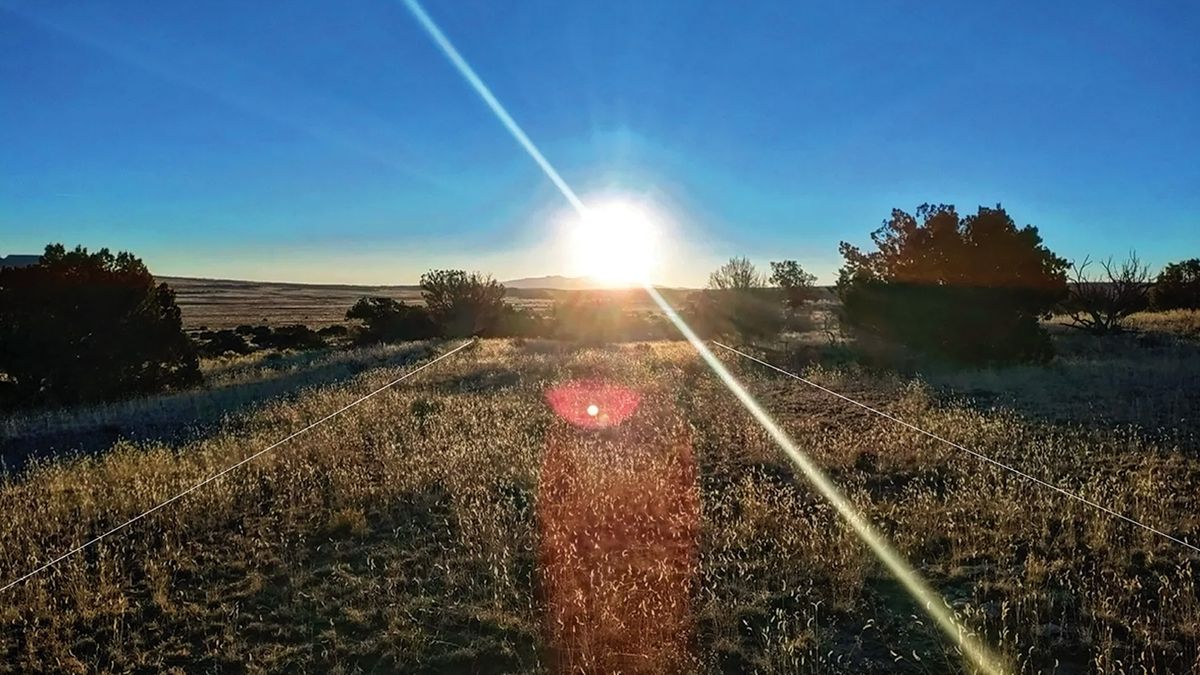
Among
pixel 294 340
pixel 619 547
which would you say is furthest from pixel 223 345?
pixel 619 547

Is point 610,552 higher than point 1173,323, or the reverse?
point 1173,323

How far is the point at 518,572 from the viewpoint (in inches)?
227

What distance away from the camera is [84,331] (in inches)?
717

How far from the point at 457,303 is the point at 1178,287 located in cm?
3732

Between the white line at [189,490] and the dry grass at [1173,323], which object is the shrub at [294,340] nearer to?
the white line at [189,490]


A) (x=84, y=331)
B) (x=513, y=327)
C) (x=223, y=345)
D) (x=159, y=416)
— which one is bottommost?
(x=223, y=345)

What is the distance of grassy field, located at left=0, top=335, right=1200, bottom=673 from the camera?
178 inches

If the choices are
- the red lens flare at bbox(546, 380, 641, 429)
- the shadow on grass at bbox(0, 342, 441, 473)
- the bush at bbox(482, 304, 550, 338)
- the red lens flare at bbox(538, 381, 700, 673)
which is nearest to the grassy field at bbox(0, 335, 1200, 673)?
the red lens flare at bbox(538, 381, 700, 673)

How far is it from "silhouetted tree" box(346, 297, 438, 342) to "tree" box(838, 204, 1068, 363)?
22.3 meters

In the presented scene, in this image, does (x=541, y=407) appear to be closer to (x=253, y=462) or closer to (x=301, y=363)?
(x=253, y=462)

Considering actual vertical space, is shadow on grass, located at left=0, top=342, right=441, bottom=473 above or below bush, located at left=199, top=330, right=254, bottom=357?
above

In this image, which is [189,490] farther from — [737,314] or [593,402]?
[737,314]

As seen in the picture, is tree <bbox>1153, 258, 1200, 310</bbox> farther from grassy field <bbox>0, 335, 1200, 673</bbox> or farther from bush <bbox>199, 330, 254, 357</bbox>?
bush <bbox>199, 330, 254, 357</bbox>

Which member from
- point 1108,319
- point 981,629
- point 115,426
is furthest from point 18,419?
point 1108,319
